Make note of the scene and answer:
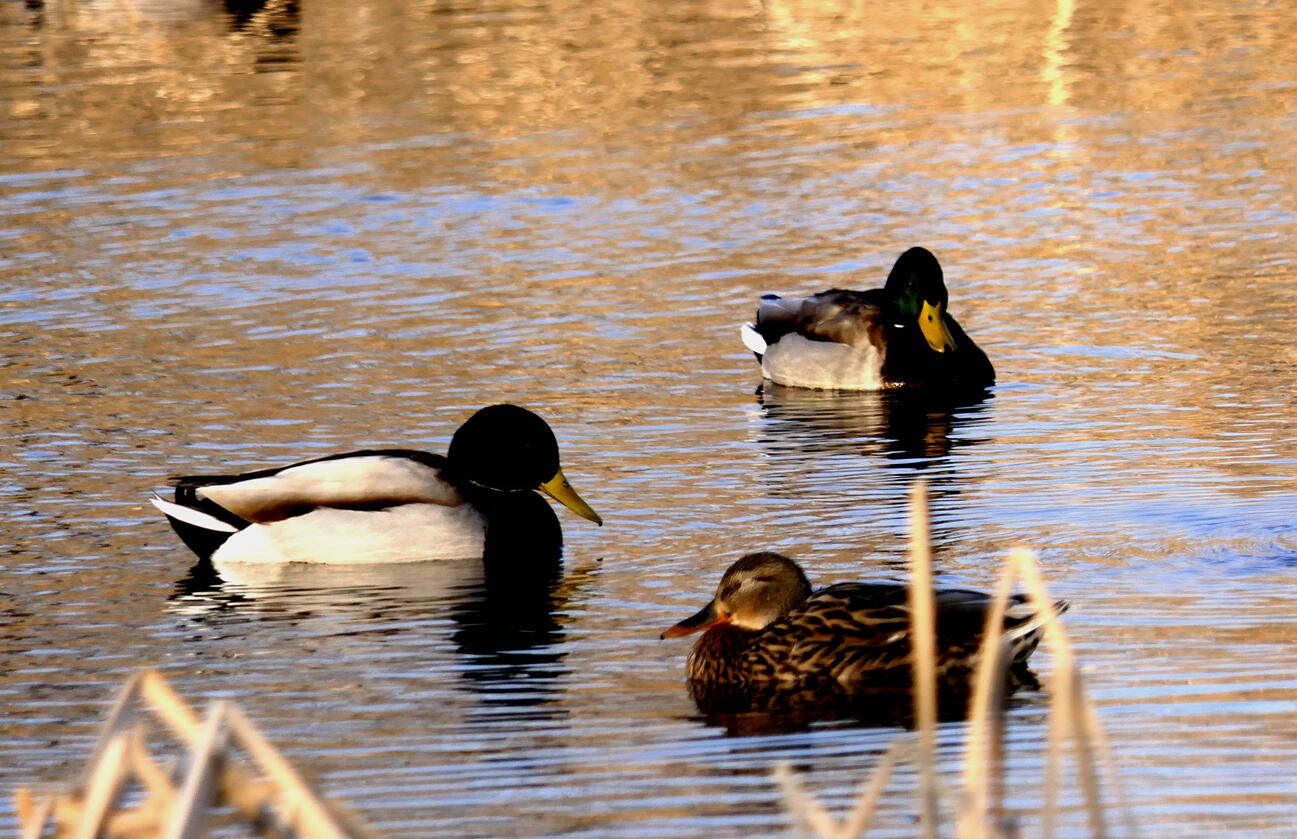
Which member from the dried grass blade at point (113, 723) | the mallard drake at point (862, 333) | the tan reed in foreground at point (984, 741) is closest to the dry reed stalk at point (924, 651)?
the tan reed in foreground at point (984, 741)

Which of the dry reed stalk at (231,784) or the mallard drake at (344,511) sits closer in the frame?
the dry reed stalk at (231,784)

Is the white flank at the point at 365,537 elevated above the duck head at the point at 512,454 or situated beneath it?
situated beneath

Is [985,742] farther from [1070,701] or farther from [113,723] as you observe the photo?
[113,723]

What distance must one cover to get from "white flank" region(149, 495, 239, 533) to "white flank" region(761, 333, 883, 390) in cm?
486

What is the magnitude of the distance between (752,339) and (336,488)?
193 inches

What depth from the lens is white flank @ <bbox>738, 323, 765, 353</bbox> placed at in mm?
15159

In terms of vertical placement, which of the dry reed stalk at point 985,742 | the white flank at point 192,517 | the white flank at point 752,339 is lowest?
the white flank at point 752,339

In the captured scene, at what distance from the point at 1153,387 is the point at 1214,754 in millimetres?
6753

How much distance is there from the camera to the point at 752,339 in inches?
599

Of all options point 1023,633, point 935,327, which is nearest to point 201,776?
point 1023,633

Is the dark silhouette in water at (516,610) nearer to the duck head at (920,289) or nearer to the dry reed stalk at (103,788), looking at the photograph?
the duck head at (920,289)

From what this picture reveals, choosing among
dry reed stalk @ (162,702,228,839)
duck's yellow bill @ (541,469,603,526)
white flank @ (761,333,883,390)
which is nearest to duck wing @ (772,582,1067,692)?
duck's yellow bill @ (541,469,603,526)

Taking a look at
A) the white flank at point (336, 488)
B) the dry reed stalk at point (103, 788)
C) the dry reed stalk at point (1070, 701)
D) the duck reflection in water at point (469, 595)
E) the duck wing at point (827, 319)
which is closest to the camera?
the dry reed stalk at point (103, 788)

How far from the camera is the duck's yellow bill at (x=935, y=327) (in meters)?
14.4
